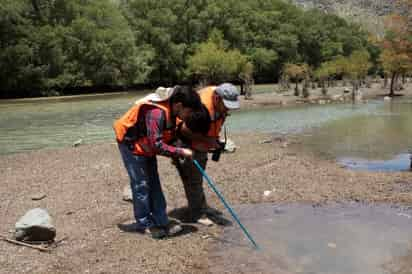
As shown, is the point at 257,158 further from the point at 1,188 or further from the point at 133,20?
the point at 133,20

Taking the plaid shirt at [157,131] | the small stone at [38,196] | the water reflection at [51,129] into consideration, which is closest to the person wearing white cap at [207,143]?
the plaid shirt at [157,131]

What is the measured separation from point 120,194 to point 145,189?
9.36 ft

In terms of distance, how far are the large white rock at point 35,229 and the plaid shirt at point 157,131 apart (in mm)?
1874

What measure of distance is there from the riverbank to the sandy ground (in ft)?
0.04

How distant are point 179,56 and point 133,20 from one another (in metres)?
11.0

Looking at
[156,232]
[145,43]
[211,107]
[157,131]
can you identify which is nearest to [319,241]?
[156,232]

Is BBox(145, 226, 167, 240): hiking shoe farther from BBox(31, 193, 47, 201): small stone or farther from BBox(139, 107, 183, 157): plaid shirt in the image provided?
BBox(31, 193, 47, 201): small stone

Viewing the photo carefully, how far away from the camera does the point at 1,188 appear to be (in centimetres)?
996

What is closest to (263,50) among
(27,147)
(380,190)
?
(27,147)

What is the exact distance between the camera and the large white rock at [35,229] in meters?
6.02

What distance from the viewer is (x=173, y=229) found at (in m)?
6.45

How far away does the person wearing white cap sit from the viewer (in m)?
6.09

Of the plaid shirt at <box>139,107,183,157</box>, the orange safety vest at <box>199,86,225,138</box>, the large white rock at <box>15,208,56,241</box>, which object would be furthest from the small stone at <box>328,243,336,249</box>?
the large white rock at <box>15,208,56,241</box>

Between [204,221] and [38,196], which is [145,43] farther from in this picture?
[204,221]
